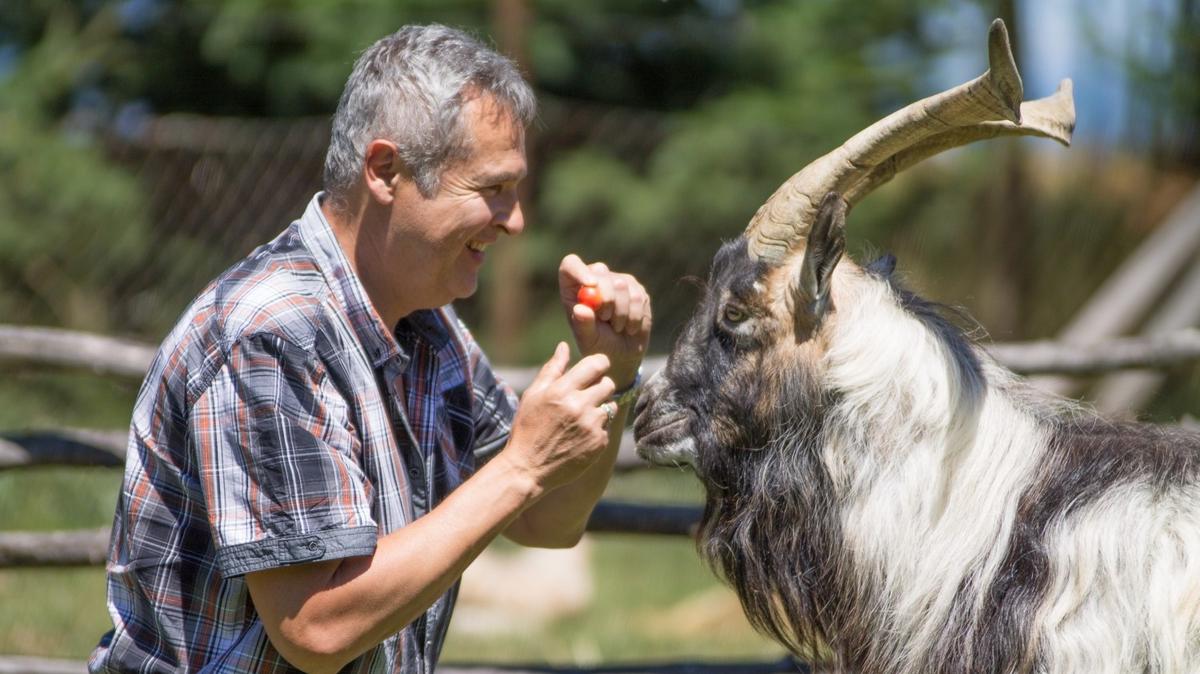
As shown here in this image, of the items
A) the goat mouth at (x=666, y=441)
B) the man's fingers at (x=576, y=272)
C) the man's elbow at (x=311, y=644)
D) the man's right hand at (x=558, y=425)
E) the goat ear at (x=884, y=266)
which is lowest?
the man's elbow at (x=311, y=644)

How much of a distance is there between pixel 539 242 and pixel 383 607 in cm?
596

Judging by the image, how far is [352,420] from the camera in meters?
2.91

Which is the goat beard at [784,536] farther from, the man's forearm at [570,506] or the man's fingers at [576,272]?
the man's fingers at [576,272]

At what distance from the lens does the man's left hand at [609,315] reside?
3275 millimetres

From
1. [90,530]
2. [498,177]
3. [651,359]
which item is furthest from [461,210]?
[90,530]

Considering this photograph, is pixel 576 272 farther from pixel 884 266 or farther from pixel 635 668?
pixel 635 668

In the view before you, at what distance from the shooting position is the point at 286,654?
2740 mm

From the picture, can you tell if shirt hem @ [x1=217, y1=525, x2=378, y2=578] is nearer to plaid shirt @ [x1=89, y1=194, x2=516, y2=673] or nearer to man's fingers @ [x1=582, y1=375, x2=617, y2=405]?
plaid shirt @ [x1=89, y1=194, x2=516, y2=673]

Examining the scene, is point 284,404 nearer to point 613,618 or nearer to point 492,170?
point 492,170

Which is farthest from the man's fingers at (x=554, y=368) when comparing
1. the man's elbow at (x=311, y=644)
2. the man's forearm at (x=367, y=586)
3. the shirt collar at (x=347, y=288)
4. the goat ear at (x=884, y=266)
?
the goat ear at (x=884, y=266)

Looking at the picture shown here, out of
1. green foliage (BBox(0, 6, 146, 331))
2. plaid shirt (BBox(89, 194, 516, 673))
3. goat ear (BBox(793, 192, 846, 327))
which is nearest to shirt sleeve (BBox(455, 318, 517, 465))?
plaid shirt (BBox(89, 194, 516, 673))

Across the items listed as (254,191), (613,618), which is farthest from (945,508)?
(254,191)

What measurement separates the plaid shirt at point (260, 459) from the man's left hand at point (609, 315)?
412 millimetres

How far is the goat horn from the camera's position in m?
2.88
